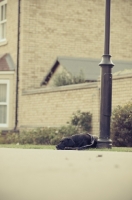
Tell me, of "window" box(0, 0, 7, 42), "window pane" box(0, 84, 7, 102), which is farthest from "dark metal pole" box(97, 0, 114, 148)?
"window" box(0, 0, 7, 42)

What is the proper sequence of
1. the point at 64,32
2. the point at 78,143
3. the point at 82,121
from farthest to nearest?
the point at 64,32 < the point at 82,121 < the point at 78,143

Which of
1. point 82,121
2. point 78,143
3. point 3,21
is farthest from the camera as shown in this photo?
point 3,21

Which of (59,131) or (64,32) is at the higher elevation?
(64,32)

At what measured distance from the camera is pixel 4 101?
23984 millimetres

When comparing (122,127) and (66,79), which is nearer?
(122,127)

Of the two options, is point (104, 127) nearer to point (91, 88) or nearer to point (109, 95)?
point (109, 95)

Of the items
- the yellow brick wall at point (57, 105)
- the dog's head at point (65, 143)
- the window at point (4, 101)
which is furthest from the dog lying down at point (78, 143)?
the window at point (4, 101)

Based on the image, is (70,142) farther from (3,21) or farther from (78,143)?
(3,21)

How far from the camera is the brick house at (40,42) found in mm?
23344

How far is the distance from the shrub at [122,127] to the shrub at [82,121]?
2750 millimetres

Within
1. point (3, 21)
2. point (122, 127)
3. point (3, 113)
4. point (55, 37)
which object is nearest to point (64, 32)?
point (55, 37)

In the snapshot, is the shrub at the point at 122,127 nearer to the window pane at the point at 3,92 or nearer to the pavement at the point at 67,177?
the pavement at the point at 67,177

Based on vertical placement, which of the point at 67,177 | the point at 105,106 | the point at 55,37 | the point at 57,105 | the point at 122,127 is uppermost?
the point at 55,37

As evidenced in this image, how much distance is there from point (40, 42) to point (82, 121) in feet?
19.9
